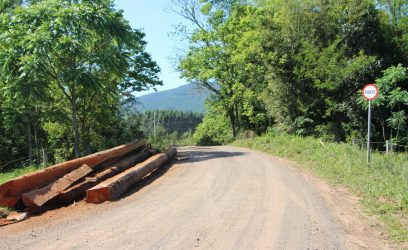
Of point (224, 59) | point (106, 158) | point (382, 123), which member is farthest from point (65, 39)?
point (224, 59)

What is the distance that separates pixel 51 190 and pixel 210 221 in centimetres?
444

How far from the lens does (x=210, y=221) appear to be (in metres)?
7.88

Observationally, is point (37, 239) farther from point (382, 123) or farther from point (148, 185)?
point (382, 123)

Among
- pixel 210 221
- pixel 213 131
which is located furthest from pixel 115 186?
pixel 213 131

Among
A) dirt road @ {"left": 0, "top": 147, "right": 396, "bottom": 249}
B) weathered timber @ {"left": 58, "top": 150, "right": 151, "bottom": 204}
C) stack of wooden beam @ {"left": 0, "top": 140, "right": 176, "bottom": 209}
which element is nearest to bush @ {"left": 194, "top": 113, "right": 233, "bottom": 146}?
weathered timber @ {"left": 58, "top": 150, "right": 151, "bottom": 204}

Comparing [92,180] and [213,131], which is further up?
[213,131]

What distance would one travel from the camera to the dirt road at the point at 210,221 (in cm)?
676

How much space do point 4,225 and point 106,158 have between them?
5.57m

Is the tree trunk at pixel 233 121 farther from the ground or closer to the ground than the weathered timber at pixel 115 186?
farther from the ground

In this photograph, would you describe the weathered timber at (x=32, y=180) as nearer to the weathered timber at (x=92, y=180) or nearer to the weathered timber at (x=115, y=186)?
the weathered timber at (x=92, y=180)

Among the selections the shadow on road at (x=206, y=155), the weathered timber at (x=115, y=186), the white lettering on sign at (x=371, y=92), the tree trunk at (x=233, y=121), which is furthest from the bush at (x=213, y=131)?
the weathered timber at (x=115, y=186)

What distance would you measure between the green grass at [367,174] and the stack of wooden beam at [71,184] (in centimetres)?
622

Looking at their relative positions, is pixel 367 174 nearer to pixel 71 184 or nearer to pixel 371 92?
pixel 371 92

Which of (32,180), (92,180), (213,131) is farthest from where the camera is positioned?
(213,131)
